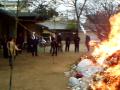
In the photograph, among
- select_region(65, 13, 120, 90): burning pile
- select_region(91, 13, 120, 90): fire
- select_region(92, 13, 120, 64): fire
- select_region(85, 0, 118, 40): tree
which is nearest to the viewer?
select_region(91, 13, 120, 90): fire

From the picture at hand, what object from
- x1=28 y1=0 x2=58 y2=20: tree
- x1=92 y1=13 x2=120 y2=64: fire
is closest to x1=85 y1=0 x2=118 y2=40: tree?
x1=28 y1=0 x2=58 y2=20: tree

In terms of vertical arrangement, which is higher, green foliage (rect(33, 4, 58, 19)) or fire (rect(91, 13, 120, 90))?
green foliage (rect(33, 4, 58, 19))

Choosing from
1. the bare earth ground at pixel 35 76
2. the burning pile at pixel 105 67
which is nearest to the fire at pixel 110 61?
the burning pile at pixel 105 67

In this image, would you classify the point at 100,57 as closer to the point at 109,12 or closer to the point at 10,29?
the point at 10,29

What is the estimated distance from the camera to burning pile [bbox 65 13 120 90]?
45.0 ft

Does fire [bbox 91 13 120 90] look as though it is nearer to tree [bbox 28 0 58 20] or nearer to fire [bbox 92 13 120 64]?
fire [bbox 92 13 120 64]

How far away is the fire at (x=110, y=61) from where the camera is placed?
13563 mm

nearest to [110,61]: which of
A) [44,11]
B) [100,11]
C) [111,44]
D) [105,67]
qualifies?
[105,67]

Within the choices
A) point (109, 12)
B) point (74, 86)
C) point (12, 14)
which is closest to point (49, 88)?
point (74, 86)

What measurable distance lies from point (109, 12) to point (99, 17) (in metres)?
2.78

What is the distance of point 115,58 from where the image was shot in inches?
613

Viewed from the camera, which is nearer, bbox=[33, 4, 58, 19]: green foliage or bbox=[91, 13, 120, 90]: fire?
bbox=[91, 13, 120, 90]: fire

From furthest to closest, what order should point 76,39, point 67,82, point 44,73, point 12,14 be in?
point 76,39, point 12,14, point 44,73, point 67,82

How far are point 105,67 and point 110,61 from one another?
0.31m
